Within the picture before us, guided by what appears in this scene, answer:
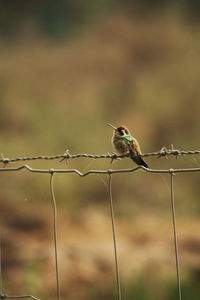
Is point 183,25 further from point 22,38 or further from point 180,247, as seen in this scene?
point 180,247

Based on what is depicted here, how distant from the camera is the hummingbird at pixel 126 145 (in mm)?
3037

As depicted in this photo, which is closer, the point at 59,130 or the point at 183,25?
the point at 59,130

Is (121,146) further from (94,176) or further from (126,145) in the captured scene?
(94,176)

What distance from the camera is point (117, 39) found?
1870 cm

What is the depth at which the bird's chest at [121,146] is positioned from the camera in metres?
3.12

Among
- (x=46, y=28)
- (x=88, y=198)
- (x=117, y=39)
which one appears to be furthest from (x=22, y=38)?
(x=88, y=198)

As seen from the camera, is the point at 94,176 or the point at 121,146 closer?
the point at 121,146

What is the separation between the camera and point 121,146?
3.15 m

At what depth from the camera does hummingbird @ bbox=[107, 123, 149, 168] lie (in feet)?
9.96

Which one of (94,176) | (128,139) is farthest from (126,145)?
(94,176)

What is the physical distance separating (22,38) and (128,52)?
10.7ft

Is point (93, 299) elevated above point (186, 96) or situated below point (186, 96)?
below

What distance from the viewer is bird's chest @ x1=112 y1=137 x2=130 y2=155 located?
10.2 feet

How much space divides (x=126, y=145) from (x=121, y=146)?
45mm
